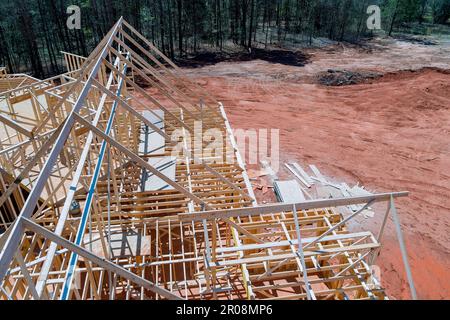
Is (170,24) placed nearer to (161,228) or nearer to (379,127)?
(379,127)

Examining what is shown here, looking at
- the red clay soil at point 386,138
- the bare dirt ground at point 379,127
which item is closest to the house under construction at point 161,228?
the red clay soil at point 386,138

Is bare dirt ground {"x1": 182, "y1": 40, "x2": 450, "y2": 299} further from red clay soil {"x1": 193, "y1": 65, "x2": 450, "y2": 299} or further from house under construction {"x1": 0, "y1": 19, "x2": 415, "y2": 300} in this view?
house under construction {"x1": 0, "y1": 19, "x2": 415, "y2": 300}

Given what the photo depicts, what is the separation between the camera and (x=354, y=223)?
11.1 meters

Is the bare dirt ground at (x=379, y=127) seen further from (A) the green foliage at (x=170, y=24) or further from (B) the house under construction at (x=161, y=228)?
(A) the green foliage at (x=170, y=24)

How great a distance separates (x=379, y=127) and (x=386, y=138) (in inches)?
54.5

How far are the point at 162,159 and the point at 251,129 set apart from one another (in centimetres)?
761

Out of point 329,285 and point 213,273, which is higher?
point 213,273

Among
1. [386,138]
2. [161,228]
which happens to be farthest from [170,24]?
[161,228]

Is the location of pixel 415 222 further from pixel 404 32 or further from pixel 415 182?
pixel 404 32

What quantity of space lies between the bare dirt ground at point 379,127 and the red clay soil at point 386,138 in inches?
1.6

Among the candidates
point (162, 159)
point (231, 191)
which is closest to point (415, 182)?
point (231, 191)

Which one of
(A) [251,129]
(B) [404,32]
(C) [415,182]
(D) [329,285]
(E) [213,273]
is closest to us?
(E) [213,273]

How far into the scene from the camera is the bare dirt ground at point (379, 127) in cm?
1031
